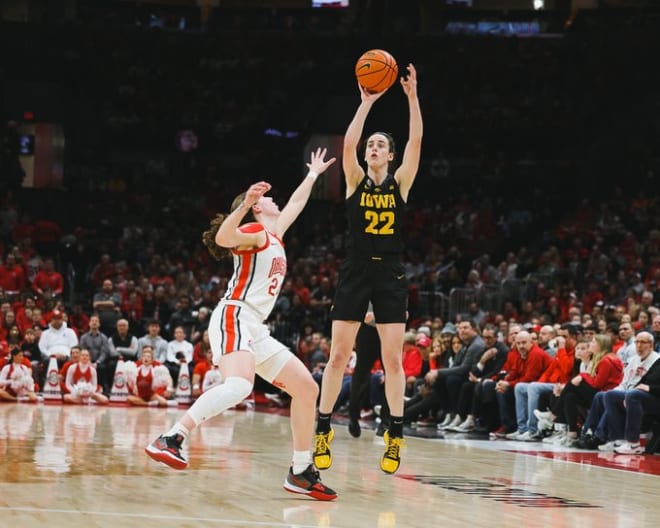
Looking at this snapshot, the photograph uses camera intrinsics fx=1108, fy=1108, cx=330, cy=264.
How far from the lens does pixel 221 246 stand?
646 centimetres

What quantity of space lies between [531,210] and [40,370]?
12632 mm

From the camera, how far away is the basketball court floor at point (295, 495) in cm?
559

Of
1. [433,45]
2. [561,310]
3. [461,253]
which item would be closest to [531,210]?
[461,253]

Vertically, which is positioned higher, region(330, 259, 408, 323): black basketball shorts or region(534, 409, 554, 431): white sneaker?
region(330, 259, 408, 323): black basketball shorts

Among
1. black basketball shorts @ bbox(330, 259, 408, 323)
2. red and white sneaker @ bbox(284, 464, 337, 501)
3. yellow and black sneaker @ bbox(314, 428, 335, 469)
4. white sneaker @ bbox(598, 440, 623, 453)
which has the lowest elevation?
white sneaker @ bbox(598, 440, 623, 453)

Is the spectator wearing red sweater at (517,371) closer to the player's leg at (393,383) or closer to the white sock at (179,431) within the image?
the player's leg at (393,383)

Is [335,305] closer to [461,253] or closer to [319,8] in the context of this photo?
[461,253]

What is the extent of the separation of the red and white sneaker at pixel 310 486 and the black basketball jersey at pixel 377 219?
1611 millimetres

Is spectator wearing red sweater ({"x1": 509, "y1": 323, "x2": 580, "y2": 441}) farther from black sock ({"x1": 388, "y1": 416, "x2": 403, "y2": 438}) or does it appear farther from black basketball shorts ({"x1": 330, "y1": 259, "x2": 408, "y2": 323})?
black basketball shorts ({"x1": 330, "y1": 259, "x2": 408, "y2": 323})

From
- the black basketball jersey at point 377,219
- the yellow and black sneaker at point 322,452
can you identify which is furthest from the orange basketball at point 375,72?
the yellow and black sneaker at point 322,452

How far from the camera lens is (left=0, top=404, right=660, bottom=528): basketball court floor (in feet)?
18.3

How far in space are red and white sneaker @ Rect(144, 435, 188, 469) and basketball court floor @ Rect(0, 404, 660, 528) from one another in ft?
0.74

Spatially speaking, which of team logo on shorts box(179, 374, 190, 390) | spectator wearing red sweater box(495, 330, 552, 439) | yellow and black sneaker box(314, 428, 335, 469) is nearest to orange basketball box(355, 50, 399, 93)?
yellow and black sneaker box(314, 428, 335, 469)

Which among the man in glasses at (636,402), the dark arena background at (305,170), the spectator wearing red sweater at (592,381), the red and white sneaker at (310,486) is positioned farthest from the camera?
the dark arena background at (305,170)
